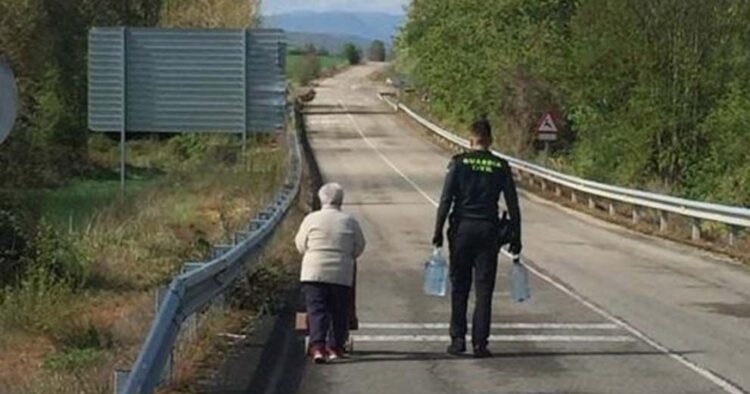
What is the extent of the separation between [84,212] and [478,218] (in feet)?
75.8

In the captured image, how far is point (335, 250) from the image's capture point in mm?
12906

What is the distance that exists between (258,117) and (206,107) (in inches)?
46.5

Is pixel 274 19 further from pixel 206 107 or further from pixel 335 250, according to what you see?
pixel 335 250

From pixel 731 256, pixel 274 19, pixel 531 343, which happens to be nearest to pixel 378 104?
pixel 274 19

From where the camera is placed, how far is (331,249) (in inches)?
508

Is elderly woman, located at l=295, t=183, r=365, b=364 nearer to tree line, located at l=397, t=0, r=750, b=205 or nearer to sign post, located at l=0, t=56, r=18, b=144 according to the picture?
sign post, located at l=0, t=56, r=18, b=144

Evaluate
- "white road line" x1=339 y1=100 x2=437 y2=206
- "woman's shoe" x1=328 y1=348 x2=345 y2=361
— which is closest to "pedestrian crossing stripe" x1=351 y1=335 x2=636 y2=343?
"woman's shoe" x1=328 y1=348 x2=345 y2=361

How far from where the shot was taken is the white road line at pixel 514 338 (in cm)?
1433

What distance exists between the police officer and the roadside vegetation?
2733mm

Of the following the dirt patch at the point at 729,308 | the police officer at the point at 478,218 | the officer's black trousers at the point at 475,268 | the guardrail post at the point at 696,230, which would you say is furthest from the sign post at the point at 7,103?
the guardrail post at the point at 696,230

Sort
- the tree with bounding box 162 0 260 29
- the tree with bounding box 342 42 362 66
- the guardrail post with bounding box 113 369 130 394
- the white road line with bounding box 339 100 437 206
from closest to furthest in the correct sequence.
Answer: the guardrail post with bounding box 113 369 130 394
the white road line with bounding box 339 100 437 206
the tree with bounding box 162 0 260 29
the tree with bounding box 342 42 362 66

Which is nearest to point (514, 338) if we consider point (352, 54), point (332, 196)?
point (332, 196)

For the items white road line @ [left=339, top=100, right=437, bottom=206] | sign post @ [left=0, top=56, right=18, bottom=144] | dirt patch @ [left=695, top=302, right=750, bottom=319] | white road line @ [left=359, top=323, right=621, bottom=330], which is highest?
sign post @ [left=0, top=56, right=18, bottom=144]

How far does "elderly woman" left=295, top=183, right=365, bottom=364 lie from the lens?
12.9 metres
